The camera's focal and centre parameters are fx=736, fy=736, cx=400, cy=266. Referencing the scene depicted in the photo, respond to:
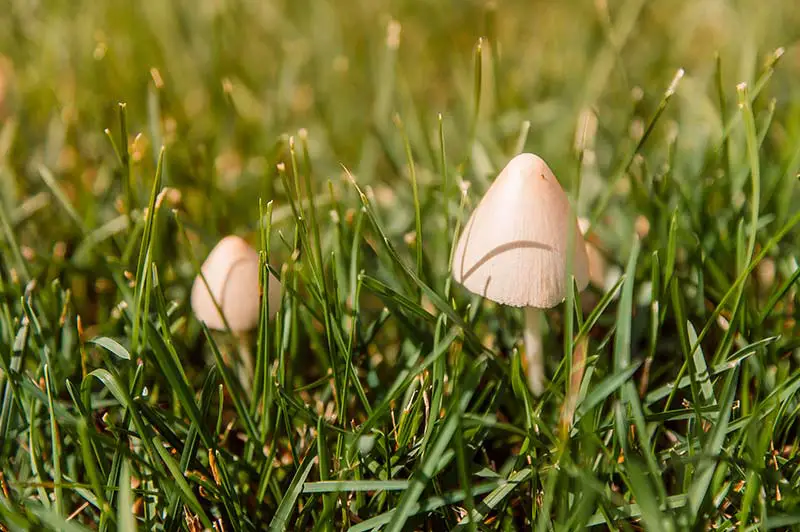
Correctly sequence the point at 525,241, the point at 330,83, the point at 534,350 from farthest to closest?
1. the point at 330,83
2. the point at 534,350
3. the point at 525,241

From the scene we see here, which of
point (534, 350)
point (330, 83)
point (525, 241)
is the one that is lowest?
point (534, 350)

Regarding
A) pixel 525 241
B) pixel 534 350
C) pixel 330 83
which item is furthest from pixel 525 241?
pixel 330 83

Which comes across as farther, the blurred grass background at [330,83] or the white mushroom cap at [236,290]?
the blurred grass background at [330,83]

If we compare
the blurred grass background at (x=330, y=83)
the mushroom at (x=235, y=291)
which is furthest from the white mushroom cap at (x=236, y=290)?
the blurred grass background at (x=330, y=83)

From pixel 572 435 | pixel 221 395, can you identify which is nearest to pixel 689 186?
pixel 572 435

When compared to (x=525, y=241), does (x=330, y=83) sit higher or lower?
higher

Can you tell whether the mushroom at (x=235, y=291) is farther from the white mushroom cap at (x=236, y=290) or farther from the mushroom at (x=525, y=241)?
the mushroom at (x=525, y=241)

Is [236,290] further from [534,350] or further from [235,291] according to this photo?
[534,350]
